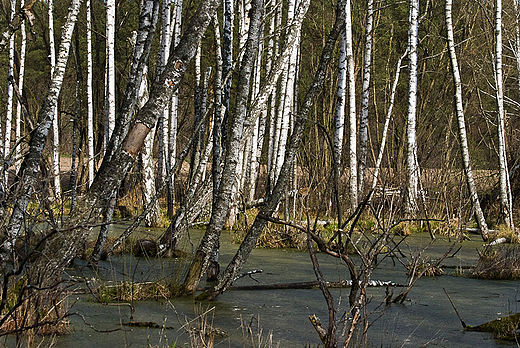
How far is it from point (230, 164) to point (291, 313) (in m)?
1.50

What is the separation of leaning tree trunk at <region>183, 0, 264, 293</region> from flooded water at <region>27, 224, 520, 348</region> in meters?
0.20

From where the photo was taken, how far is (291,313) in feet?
18.0

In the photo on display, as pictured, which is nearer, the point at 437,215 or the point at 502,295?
the point at 502,295

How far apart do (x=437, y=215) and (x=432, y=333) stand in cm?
982

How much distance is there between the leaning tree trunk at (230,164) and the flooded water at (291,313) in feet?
0.64

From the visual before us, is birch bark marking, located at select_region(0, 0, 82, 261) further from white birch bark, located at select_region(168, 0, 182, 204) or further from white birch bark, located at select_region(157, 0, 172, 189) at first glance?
white birch bark, located at select_region(168, 0, 182, 204)

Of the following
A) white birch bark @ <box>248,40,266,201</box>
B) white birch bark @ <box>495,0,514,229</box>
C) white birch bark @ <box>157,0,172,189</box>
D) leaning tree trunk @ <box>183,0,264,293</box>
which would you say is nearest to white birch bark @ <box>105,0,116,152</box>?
white birch bark @ <box>157,0,172,189</box>

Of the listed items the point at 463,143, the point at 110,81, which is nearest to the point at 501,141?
the point at 463,143

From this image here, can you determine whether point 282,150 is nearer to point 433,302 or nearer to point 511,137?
point 433,302

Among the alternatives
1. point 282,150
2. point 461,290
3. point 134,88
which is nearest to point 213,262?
point 134,88

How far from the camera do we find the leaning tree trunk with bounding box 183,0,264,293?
575cm

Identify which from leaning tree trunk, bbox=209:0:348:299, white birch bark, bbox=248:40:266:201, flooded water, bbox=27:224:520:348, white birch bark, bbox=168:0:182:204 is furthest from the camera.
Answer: white birch bark, bbox=168:0:182:204

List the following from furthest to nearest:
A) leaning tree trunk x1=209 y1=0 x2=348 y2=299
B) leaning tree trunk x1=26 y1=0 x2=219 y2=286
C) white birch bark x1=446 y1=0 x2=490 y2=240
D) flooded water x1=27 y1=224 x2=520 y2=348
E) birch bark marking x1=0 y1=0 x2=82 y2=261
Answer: white birch bark x1=446 y1=0 x2=490 y2=240 < leaning tree trunk x1=209 y1=0 x2=348 y2=299 < birch bark marking x1=0 y1=0 x2=82 y2=261 < leaning tree trunk x1=26 y1=0 x2=219 y2=286 < flooded water x1=27 y1=224 x2=520 y2=348

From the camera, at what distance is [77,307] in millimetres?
5363
